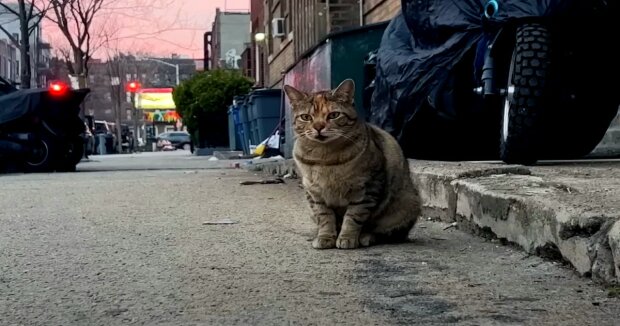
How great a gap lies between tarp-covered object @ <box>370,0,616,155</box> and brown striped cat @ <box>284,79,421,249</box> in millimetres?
1736

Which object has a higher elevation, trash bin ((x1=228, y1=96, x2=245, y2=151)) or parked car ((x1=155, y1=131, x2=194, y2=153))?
trash bin ((x1=228, y1=96, x2=245, y2=151))

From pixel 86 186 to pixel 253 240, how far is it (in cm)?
551

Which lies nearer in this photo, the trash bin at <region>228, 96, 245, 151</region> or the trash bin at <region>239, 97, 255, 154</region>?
the trash bin at <region>239, 97, 255, 154</region>

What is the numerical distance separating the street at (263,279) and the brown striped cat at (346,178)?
134 mm

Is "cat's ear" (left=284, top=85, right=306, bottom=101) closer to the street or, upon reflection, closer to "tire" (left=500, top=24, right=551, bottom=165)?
the street

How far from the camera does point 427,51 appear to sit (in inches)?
262

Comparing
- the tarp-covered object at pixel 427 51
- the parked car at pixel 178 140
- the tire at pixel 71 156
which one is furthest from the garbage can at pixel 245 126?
the parked car at pixel 178 140

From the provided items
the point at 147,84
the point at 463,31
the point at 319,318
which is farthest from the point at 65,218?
the point at 147,84

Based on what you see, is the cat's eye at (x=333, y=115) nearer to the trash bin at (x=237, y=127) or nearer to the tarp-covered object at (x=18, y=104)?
the tarp-covered object at (x=18, y=104)

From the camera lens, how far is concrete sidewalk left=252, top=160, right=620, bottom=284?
3174mm

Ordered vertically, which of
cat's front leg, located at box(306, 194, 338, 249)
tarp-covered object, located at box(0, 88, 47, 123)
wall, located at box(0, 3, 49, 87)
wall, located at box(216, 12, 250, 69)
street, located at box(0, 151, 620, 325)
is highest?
wall, located at box(216, 12, 250, 69)

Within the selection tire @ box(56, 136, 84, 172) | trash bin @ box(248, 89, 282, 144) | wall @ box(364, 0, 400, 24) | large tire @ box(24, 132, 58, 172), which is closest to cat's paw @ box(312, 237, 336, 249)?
wall @ box(364, 0, 400, 24)

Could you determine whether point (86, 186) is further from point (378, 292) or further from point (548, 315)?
point (548, 315)

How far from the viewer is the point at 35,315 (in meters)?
2.88
